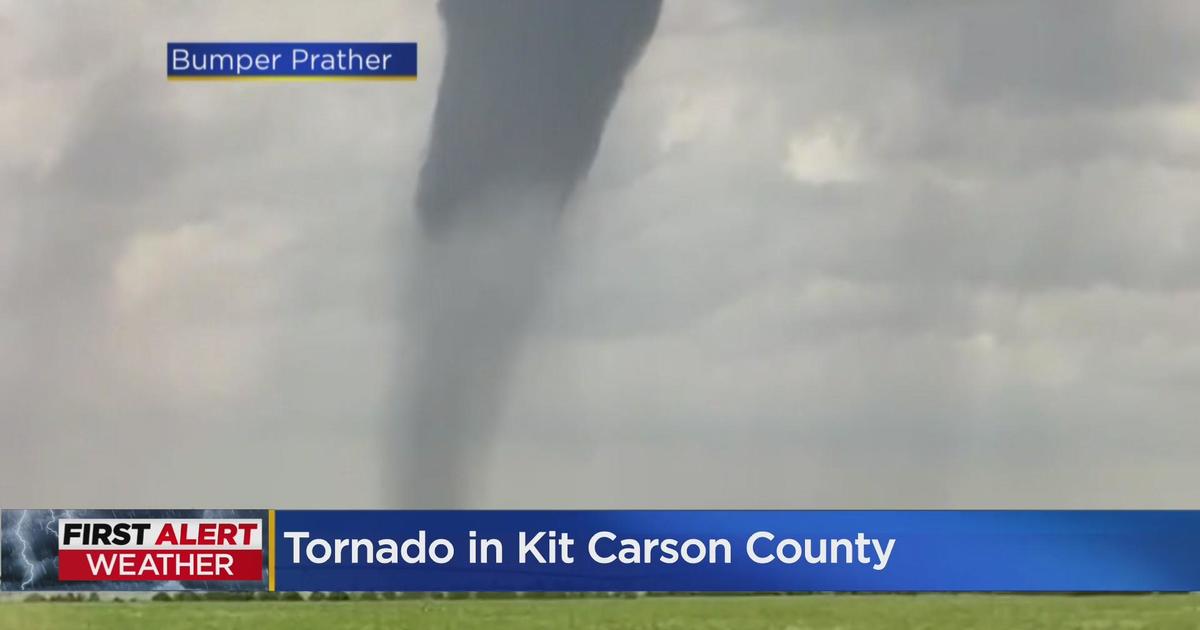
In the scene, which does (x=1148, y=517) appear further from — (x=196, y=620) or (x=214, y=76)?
(x=214, y=76)

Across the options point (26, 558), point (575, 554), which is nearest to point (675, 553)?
point (575, 554)

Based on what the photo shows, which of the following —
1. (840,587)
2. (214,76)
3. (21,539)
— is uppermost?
(214,76)

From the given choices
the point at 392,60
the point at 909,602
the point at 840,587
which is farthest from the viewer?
the point at 392,60

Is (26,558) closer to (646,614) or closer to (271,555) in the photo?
(271,555)

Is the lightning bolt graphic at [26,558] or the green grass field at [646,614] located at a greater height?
the lightning bolt graphic at [26,558]

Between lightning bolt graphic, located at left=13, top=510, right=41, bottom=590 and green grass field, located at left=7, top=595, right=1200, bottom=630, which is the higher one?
lightning bolt graphic, located at left=13, top=510, right=41, bottom=590

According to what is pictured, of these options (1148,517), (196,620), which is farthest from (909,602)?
(196,620)

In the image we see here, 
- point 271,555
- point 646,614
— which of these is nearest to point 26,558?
point 271,555

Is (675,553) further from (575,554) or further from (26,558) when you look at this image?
(26,558)
